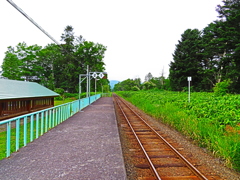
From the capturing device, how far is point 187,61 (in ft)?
123

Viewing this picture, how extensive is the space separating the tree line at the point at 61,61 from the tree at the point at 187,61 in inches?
843

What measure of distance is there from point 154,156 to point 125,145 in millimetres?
1431

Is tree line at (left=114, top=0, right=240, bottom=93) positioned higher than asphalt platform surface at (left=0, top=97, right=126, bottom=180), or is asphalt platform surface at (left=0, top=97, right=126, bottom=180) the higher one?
tree line at (left=114, top=0, right=240, bottom=93)

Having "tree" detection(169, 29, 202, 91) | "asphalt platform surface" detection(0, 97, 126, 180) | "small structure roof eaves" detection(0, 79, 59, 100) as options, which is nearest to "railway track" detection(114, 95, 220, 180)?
"asphalt platform surface" detection(0, 97, 126, 180)

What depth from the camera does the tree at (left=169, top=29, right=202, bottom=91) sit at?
37.0m

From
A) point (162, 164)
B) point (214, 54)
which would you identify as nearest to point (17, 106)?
point (162, 164)

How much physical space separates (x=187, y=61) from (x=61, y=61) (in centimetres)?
3702

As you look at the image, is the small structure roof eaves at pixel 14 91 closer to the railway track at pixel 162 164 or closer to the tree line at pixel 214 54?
the railway track at pixel 162 164

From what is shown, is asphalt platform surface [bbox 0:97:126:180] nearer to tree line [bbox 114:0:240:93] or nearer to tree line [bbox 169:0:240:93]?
tree line [bbox 114:0:240:93]

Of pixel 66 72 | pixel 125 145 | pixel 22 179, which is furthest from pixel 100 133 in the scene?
pixel 66 72

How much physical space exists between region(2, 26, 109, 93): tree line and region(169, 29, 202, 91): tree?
70.3 feet

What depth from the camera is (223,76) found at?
1122 inches

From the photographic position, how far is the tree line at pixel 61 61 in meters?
46.8

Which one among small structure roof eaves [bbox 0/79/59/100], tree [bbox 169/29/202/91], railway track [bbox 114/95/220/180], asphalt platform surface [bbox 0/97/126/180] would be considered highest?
tree [bbox 169/29/202/91]
